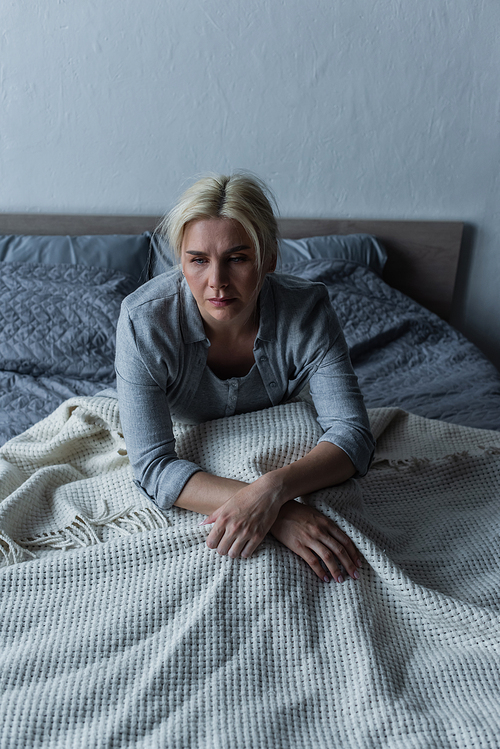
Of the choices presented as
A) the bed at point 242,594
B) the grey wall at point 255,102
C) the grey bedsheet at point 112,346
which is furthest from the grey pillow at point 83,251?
the bed at point 242,594

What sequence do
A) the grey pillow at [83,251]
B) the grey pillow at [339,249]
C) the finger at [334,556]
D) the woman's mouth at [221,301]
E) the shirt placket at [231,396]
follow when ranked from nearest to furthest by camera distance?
the finger at [334,556] → the woman's mouth at [221,301] → the shirt placket at [231,396] → the grey pillow at [83,251] → the grey pillow at [339,249]

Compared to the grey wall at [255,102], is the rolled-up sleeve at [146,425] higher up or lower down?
lower down

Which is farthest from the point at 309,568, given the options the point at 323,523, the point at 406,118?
the point at 406,118

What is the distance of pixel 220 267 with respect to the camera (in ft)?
3.46

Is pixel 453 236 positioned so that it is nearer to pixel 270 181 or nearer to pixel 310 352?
pixel 270 181

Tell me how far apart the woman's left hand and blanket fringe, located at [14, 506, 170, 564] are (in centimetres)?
13

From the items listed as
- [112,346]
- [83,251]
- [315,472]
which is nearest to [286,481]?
[315,472]

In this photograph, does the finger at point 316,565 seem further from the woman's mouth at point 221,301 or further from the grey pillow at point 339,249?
the grey pillow at point 339,249

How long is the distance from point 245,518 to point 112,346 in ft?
3.16

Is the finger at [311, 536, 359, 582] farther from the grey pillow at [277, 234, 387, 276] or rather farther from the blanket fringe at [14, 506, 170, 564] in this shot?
the grey pillow at [277, 234, 387, 276]

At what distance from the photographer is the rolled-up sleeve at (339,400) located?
1.16 meters

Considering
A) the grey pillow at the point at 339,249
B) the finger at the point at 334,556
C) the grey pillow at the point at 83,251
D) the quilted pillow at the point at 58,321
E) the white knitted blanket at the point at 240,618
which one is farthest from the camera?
the grey pillow at the point at 339,249

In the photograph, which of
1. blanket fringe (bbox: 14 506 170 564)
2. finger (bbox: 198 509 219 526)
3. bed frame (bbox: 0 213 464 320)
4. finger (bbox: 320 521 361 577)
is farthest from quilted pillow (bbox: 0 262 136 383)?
finger (bbox: 320 521 361 577)

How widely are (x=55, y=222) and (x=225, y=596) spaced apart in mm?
1662
